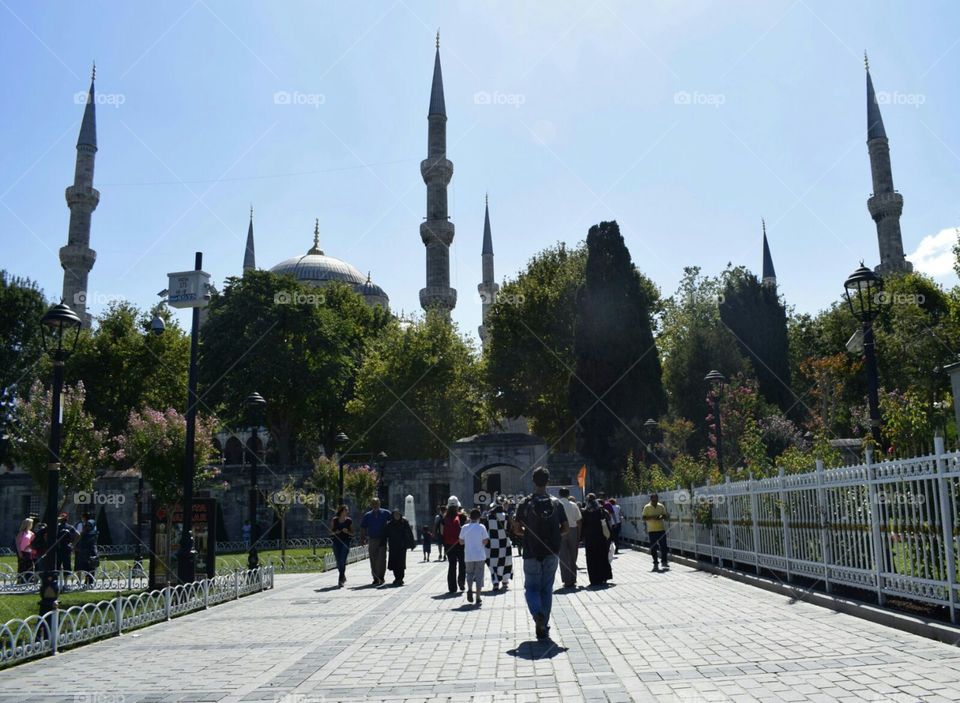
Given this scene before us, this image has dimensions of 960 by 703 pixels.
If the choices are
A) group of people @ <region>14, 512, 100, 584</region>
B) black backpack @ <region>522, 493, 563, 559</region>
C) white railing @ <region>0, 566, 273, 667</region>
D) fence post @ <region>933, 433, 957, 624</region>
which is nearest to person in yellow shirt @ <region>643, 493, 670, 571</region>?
black backpack @ <region>522, 493, 563, 559</region>

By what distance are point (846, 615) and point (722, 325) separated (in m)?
40.6

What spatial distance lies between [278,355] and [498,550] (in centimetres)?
2942

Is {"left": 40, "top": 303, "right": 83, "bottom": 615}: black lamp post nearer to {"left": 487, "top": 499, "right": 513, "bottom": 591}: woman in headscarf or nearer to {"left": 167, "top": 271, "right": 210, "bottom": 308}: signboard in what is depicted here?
{"left": 167, "top": 271, "right": 210, "bottom": 308}: signboard

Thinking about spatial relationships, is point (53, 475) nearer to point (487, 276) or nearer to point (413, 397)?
point (413, 397)

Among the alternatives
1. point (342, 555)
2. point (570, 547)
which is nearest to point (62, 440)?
point (342, 555)

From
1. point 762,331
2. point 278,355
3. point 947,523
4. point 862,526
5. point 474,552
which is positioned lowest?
point 474,552

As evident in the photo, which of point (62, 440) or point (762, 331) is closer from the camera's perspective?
point (62, 440)

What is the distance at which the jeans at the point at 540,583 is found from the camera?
8.06 meters

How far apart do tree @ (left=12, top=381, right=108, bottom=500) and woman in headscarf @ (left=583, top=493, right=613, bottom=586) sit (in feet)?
63.4

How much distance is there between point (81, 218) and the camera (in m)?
48.7

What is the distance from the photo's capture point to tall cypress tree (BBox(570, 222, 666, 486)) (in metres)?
36.9

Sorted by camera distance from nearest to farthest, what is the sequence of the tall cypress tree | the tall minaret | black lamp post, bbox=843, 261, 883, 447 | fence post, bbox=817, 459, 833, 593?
fence post, bbox=817, 459, 833, 593 → black lamp post, bbox=843, 261, 883, 447 → the tall cypress tree → the tall minaret

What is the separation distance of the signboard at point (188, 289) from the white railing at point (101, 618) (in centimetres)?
486

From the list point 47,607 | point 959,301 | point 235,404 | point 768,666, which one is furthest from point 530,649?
point 235,404
